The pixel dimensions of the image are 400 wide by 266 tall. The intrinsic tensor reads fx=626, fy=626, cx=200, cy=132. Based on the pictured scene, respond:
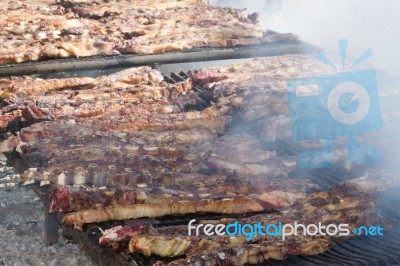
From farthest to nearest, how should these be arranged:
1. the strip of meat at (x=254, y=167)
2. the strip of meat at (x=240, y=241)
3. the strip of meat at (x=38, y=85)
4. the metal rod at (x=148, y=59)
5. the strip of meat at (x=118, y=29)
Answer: the strip of meat at (x=118, y=29)
the metal rod at (x=148, y=59)
the strip of meat at (x=38, y=85)
the strip of meat at (x=254, y=167)
the strip of meat at (x=240, y=241)

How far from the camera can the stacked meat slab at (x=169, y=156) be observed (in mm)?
4609

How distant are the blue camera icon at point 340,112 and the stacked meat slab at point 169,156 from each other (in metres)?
0.25

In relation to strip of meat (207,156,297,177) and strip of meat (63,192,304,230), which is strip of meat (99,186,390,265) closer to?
strip of meat (63,192,304,230)

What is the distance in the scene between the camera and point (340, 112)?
6.73 meters

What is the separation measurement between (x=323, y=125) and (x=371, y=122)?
0.56m

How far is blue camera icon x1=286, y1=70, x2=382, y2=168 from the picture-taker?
251 inches

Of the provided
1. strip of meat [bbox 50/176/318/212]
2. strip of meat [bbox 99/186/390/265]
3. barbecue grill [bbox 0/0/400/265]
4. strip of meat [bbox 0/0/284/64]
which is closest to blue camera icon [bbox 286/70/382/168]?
barbecue grill [bbox 0/0/400/265]

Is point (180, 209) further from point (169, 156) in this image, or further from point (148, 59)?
point (148, 59)

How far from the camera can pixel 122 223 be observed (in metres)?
4.92

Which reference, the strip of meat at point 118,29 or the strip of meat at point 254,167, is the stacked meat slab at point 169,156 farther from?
the strip of meat at point 118,29

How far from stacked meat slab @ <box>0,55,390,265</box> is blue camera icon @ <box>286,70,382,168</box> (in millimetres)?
246

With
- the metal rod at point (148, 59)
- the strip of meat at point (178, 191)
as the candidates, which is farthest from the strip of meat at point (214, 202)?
the metal rod at point (148, 59)

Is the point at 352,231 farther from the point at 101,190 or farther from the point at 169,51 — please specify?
the point at 169,51

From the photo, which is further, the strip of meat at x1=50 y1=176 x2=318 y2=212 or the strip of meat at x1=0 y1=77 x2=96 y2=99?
the strip of meat at x1=0 y1=77 x2=96 y2=99
